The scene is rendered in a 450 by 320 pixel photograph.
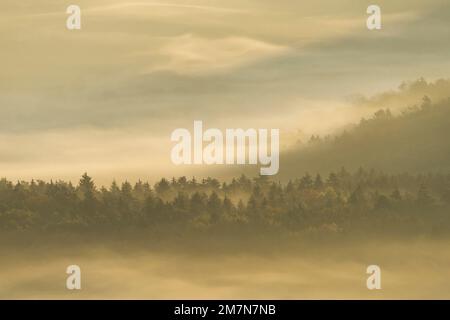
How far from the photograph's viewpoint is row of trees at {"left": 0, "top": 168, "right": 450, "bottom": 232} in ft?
61.4

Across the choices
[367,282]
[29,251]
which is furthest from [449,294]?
[29,251]

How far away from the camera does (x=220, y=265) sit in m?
18.1

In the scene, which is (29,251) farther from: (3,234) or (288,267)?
(288,267)

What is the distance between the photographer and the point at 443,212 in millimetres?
18984

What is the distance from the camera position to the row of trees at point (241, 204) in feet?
61.4

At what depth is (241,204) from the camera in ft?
62.0

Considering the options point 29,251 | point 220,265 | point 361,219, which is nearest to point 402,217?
point 361,219

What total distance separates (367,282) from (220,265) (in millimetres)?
2597

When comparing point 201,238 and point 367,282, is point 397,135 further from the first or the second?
point 201,238

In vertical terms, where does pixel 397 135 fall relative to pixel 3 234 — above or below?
above
